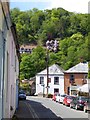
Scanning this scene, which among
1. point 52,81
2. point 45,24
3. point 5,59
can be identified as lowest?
point 52,81

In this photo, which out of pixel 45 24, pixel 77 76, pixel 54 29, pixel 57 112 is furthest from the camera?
pixel 54 29

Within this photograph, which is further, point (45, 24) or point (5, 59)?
point (45, 24)

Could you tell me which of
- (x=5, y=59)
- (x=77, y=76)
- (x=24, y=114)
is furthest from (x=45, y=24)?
(x=5, y=59)

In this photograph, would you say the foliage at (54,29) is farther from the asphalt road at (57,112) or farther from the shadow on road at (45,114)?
the shadow on road at (45,114)

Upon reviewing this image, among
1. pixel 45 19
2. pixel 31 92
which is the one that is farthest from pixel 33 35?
pixel 31 92

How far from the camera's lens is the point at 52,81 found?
81000mm

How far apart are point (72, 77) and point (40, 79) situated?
33.3 ft

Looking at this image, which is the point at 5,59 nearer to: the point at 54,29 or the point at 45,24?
the point at 45,24

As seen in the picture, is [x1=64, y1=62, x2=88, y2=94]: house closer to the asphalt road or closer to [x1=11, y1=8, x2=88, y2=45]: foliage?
the asphalt road

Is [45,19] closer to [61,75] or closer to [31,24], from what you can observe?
[31,24]

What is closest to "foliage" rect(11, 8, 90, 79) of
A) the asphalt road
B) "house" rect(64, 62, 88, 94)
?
"house" rect(64, 62, 88, 94)

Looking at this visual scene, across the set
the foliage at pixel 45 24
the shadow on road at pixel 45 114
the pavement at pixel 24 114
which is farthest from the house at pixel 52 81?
the foliage at pixel 45 24

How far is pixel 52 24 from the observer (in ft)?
498

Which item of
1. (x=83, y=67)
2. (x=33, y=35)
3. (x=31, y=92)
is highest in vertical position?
(x=33, y=35)
